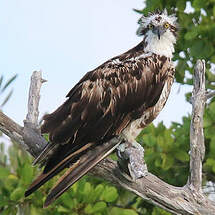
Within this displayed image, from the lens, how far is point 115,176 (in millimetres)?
7523

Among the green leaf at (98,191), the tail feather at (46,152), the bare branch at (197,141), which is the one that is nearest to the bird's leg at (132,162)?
the bare branch at (197,141)

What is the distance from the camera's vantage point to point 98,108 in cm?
742

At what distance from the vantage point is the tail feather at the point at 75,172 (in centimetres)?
695

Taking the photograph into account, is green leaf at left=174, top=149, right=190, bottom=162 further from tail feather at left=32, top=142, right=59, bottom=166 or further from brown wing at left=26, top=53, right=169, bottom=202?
tail feather at left=32, top=142, right=59, bottom=166

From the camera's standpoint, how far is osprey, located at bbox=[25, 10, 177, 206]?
7.03m

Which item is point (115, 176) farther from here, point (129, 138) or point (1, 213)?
point (1, 213)

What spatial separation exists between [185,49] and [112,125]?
3963mm

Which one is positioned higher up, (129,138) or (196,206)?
(129,138)

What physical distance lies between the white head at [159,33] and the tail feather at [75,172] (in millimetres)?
1893

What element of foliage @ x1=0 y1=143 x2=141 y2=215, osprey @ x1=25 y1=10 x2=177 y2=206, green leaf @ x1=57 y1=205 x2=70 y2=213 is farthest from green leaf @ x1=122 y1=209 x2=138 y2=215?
osprey @ x1=25 y1=10 x2=177 y2=206

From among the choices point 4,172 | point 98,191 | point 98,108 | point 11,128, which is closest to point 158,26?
point 98,108

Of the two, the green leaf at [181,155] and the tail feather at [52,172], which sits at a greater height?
the green leaf at [181,155]

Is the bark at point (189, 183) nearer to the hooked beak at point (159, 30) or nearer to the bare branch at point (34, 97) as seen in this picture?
the hooked beak at point (159, 30)

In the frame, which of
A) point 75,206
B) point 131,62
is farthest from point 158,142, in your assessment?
point 131,62
